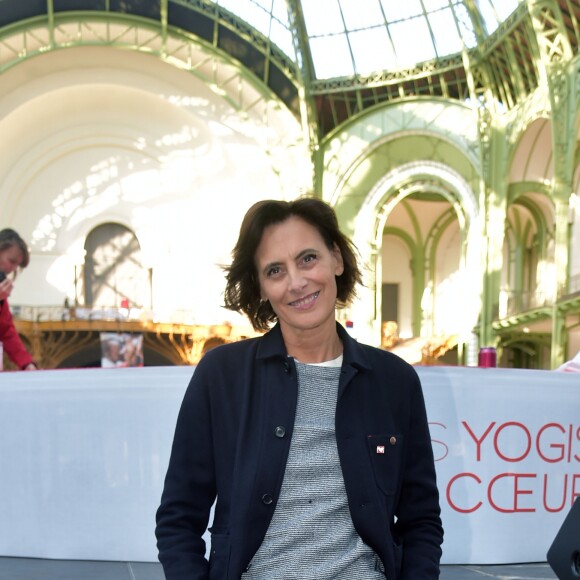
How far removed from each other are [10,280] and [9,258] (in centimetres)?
14

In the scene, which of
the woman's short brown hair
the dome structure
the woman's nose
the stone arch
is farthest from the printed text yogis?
the stone arch

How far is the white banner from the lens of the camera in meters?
4.24

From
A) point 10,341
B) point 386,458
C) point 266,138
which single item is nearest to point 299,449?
point 386,458

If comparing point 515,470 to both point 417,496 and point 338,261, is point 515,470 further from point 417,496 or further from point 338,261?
point 338,261

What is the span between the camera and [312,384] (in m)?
1.92

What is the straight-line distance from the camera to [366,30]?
2803 centimetres

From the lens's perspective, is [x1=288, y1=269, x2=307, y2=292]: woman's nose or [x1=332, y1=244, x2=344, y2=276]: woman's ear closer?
[x1=288, y1=269, x2=307, y2=292]: woman's nose

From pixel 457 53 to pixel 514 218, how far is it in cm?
797

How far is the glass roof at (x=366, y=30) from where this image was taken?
2680 cm

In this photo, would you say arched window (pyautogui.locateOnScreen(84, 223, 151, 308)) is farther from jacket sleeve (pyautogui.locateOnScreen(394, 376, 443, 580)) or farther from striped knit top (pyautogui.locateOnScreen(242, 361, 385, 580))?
striped knit top (pyautogui.locateOnScreen(242, 361, 385, 580))

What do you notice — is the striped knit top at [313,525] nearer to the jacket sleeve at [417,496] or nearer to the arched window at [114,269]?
the jacket sleeve at [417,496]

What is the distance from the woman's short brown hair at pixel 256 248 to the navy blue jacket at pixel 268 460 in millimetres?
223

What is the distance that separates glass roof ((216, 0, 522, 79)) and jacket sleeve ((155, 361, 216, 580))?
26.5 m

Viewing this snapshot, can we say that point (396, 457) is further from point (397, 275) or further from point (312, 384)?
point (397, 275)
